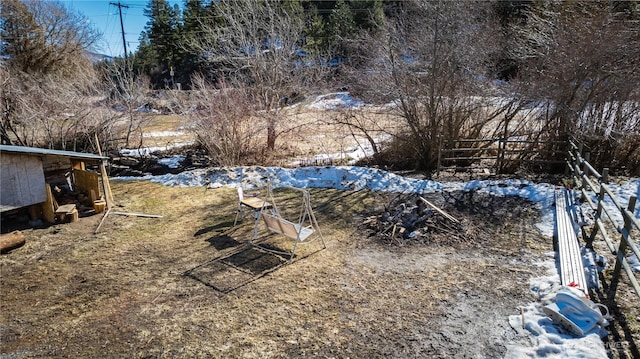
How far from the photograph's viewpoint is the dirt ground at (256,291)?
4.42 meters

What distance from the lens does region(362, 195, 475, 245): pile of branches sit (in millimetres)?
6961

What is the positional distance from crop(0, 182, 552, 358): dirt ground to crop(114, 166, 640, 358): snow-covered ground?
9.3 inches

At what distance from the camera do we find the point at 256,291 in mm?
5492

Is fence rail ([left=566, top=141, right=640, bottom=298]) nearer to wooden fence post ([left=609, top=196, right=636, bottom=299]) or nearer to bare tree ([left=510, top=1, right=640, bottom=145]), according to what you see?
wooden fence post ([left=609, top=196, right=636, bottom=299])

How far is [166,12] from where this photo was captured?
136 feet

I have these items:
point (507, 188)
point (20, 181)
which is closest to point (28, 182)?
point (20, 181)

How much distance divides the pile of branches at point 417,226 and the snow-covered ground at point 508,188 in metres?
1.44

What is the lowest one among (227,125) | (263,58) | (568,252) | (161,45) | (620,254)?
(568,252)

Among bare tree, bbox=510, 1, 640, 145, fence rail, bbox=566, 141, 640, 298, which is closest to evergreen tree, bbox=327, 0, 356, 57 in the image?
bare tree, bbox=510, 1, 640, 145

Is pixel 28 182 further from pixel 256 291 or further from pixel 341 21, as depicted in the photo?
pixel 341 21

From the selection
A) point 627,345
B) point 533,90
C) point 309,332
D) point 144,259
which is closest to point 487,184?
point 533,90

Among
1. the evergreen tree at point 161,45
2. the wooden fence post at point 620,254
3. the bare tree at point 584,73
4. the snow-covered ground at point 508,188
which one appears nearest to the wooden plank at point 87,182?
the snow-covered ground at point 508,188

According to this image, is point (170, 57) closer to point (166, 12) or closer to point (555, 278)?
point (166, 12)

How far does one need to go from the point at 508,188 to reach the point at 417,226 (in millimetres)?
3088
